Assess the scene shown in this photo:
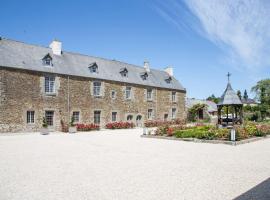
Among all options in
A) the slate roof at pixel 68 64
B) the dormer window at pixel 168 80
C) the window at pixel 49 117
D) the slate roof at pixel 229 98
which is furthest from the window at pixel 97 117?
the dormer window at pixel 168 80

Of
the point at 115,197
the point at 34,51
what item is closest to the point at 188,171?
the point at 115,197

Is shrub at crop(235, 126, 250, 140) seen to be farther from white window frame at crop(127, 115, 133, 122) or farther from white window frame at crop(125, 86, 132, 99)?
white window frame at crop(125, 86, 132, 99)

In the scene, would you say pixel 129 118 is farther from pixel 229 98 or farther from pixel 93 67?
pixel 229 98

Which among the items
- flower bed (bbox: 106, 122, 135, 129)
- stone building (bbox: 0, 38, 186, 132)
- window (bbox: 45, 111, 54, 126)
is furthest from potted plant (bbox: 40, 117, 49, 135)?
flower bed (bbox: 106, 122, 135, 129)

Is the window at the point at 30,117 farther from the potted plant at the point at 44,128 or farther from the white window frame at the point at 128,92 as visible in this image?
the white window frame at the point at 128,92

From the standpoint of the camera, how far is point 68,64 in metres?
26.5

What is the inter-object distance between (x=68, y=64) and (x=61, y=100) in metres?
4.26

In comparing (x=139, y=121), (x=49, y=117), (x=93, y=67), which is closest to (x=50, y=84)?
(x=49, y=117)

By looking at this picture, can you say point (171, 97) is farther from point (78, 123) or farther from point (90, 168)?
point (90, 168)

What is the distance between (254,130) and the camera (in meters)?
17.2

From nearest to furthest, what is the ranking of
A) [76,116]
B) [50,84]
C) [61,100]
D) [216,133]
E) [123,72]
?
[216,133] → [50,84] → [61,100] → [76,116] → [123,72]

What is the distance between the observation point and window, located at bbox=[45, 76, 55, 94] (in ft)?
78.1

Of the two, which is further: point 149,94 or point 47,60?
point 149,94

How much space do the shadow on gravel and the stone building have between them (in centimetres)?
2058
